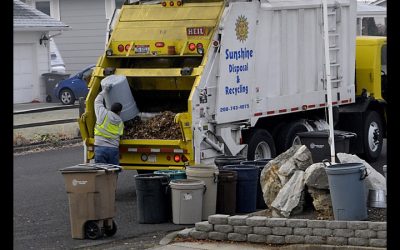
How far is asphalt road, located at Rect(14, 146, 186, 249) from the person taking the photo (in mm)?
10969

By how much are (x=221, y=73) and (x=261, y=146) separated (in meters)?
2.03

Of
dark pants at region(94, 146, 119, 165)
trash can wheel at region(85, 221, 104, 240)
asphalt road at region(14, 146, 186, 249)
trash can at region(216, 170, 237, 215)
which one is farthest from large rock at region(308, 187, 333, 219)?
dark pants at region(94, 146, 119, 165)

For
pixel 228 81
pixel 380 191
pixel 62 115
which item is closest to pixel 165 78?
pixel 228 81

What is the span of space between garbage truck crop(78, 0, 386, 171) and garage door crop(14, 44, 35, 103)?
65.8ft

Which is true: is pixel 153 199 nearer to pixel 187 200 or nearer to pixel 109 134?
pixel 187 200

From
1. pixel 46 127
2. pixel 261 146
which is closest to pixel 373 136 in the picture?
pixel 261 146

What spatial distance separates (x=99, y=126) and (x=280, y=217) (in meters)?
4.02

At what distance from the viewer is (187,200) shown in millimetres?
11750

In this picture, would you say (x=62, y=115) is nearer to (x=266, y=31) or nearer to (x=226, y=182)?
(x=266, y=31)

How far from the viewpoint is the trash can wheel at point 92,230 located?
1102 cm

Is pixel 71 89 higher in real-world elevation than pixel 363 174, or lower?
higher

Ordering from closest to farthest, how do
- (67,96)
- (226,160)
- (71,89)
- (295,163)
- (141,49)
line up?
(295,163)
(226,160)
(141,49)
(71,89)
(67,96)

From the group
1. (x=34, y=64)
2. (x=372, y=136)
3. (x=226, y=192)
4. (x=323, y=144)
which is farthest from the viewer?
(x=34, y=64)

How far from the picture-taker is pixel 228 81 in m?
14.2
